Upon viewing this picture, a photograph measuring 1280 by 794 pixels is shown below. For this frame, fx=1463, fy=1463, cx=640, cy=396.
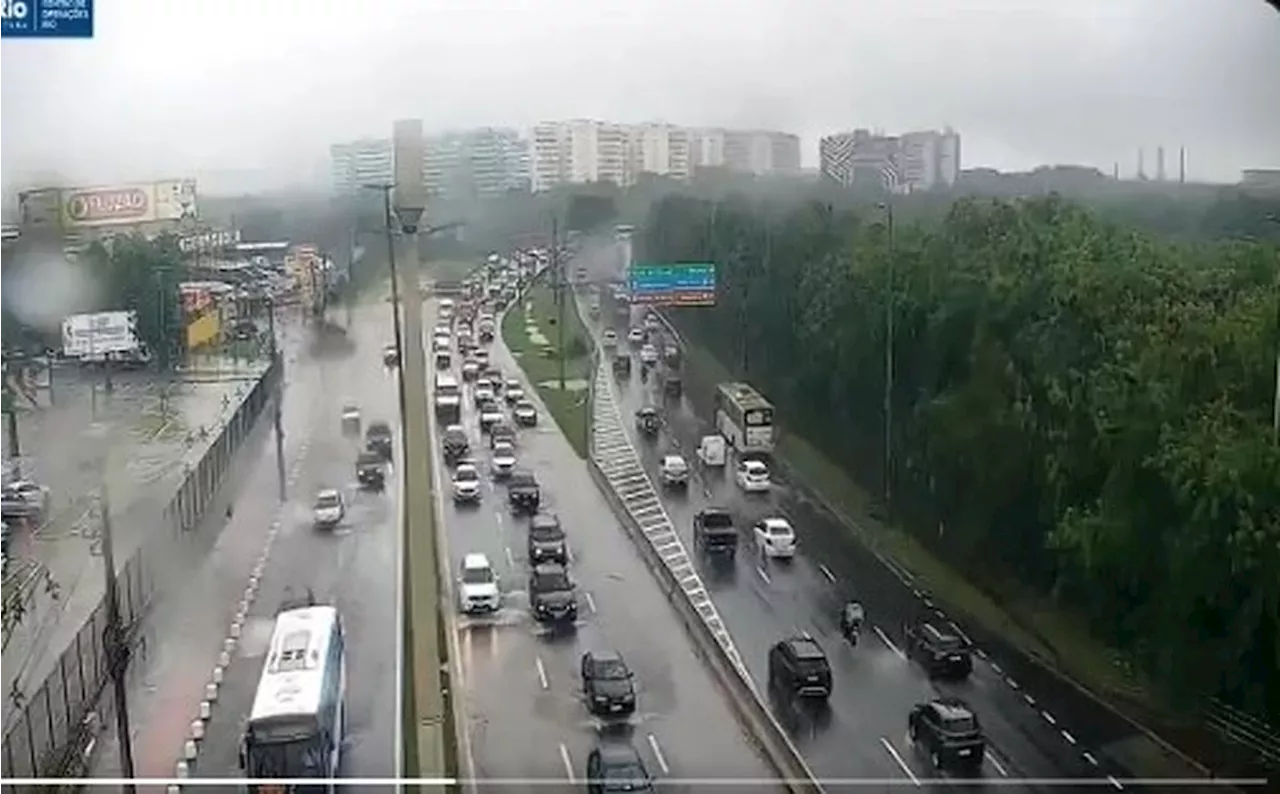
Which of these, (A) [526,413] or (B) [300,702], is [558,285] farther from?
(B) [300,702]

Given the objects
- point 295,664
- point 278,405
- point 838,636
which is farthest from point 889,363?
point 295,664

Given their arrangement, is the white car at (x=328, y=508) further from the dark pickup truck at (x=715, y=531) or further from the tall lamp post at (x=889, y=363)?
the tall lamp post at (x=889, y=363)

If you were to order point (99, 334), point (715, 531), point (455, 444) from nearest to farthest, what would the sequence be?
point (99, 334) < point (455, 444) < point (715, 531)

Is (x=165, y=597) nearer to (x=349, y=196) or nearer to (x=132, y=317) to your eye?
(x=132, y=317)

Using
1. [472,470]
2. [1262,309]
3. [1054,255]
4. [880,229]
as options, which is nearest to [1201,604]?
[1262,309]

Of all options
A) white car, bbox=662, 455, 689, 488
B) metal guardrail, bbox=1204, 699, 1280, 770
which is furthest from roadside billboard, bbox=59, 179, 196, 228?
metal guardrail, bbox=1204, 699, 1280, 770

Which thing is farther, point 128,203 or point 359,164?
point 359,164
